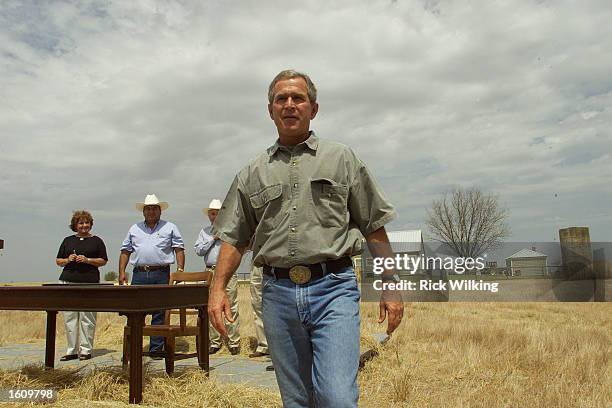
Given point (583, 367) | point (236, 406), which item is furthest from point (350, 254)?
point (583, 367)

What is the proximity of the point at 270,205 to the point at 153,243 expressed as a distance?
5.15 m

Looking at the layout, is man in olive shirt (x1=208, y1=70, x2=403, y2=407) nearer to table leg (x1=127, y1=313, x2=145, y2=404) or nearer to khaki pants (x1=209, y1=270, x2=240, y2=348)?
table leg (x1=127, y1=313, x2=145, y2=404)

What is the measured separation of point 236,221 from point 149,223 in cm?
508

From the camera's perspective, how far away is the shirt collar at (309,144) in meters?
2.60

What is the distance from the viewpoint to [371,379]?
588cm

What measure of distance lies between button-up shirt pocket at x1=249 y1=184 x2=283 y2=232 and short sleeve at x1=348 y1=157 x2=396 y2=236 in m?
0.33

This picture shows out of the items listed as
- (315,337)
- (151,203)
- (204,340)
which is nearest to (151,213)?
(151,203)

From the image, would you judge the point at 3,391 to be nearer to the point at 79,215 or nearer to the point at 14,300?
the point at 14,300

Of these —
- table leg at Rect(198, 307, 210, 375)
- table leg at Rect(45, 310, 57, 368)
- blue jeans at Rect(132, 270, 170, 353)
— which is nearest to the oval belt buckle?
table leg at Rect(198, 307, 210, 375)

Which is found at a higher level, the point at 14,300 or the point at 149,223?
the point at 149,223

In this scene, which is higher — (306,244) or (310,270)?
(306,244)

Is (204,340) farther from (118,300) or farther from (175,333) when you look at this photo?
(118,300)

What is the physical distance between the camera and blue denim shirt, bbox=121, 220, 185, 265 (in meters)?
7.32

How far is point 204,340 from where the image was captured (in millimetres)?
5883
